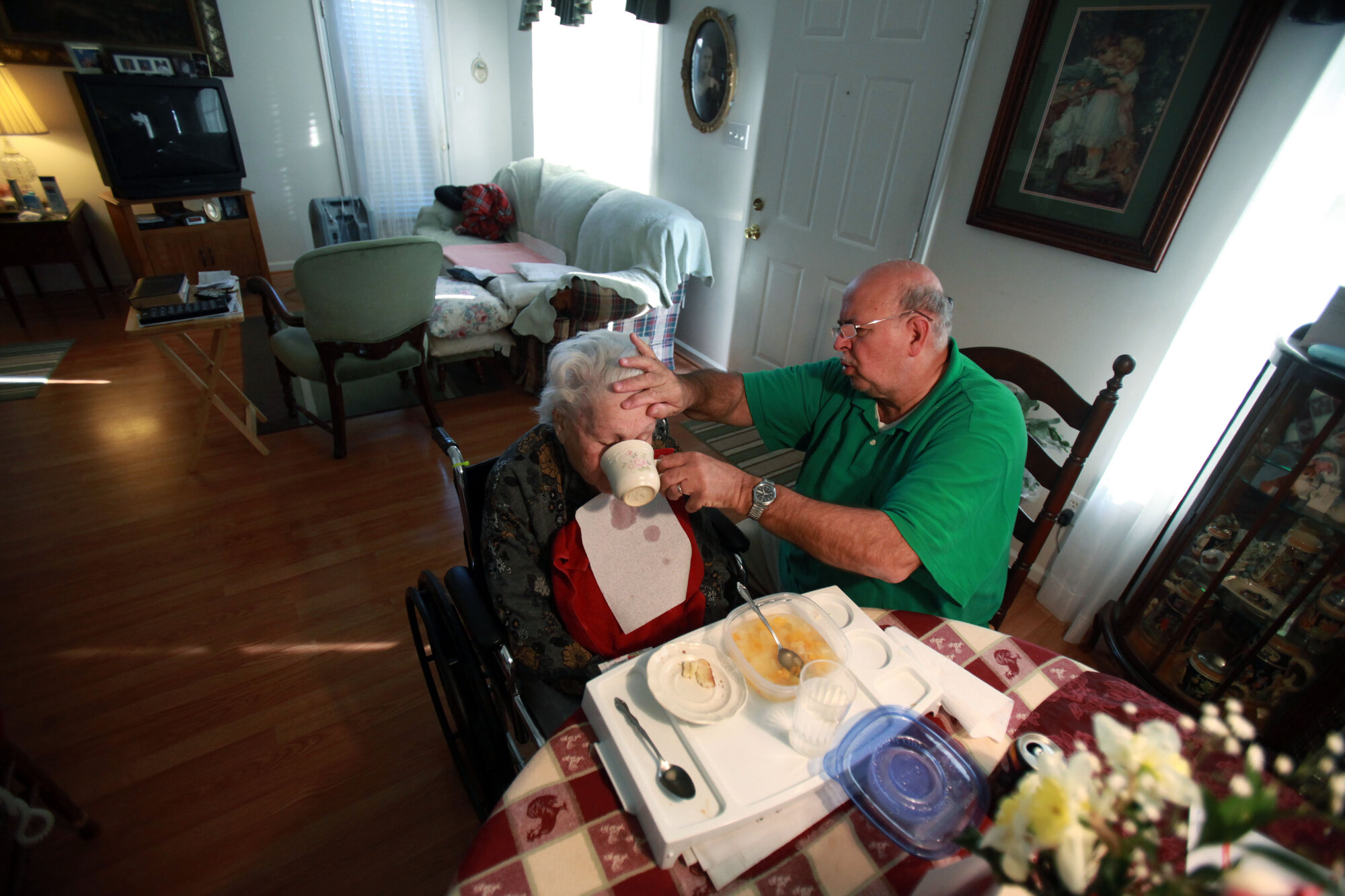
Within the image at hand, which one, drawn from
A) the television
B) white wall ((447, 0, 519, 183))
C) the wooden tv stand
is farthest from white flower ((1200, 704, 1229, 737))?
white wall ((447, 0, 519, 183))

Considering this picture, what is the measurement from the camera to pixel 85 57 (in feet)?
12.1

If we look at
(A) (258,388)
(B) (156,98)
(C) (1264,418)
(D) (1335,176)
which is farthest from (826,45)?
(B) (156,98)

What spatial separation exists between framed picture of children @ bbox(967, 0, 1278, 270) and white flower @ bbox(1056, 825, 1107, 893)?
190 centimetres

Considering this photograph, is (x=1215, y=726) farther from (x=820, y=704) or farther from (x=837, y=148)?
(x=837, y=148)

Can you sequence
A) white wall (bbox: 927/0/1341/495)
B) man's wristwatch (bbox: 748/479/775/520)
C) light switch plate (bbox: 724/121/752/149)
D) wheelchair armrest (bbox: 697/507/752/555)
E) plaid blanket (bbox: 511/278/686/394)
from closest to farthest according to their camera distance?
man's wristwatch (bbox: 748/479/775/520) < wheelchair armrest (bbox: 697/507/752/555) < white wall (bbox: 927/0/1341/495) < plaid blanket (bbox: 511/278/686/394) < light switch plate (bbox: 724/121/752/149)

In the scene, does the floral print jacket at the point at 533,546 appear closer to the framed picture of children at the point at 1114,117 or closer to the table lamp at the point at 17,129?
the framed picture of children at the point at 1114,117

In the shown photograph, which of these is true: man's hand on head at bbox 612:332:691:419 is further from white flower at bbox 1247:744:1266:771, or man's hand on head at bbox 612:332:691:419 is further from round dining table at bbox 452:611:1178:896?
white flower at bbox 1247:744:1266:771

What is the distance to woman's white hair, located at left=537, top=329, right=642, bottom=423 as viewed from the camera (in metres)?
1.14

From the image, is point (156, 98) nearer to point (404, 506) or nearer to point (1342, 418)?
point (404, 506)

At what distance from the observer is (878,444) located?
133cm

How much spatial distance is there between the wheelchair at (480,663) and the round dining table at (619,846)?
333 mm

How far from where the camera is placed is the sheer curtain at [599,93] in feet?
13.2

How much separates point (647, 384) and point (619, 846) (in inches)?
28.6

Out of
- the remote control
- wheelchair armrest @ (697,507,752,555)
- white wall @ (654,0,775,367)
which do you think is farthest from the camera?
white wall @ (654,0,775,367)
